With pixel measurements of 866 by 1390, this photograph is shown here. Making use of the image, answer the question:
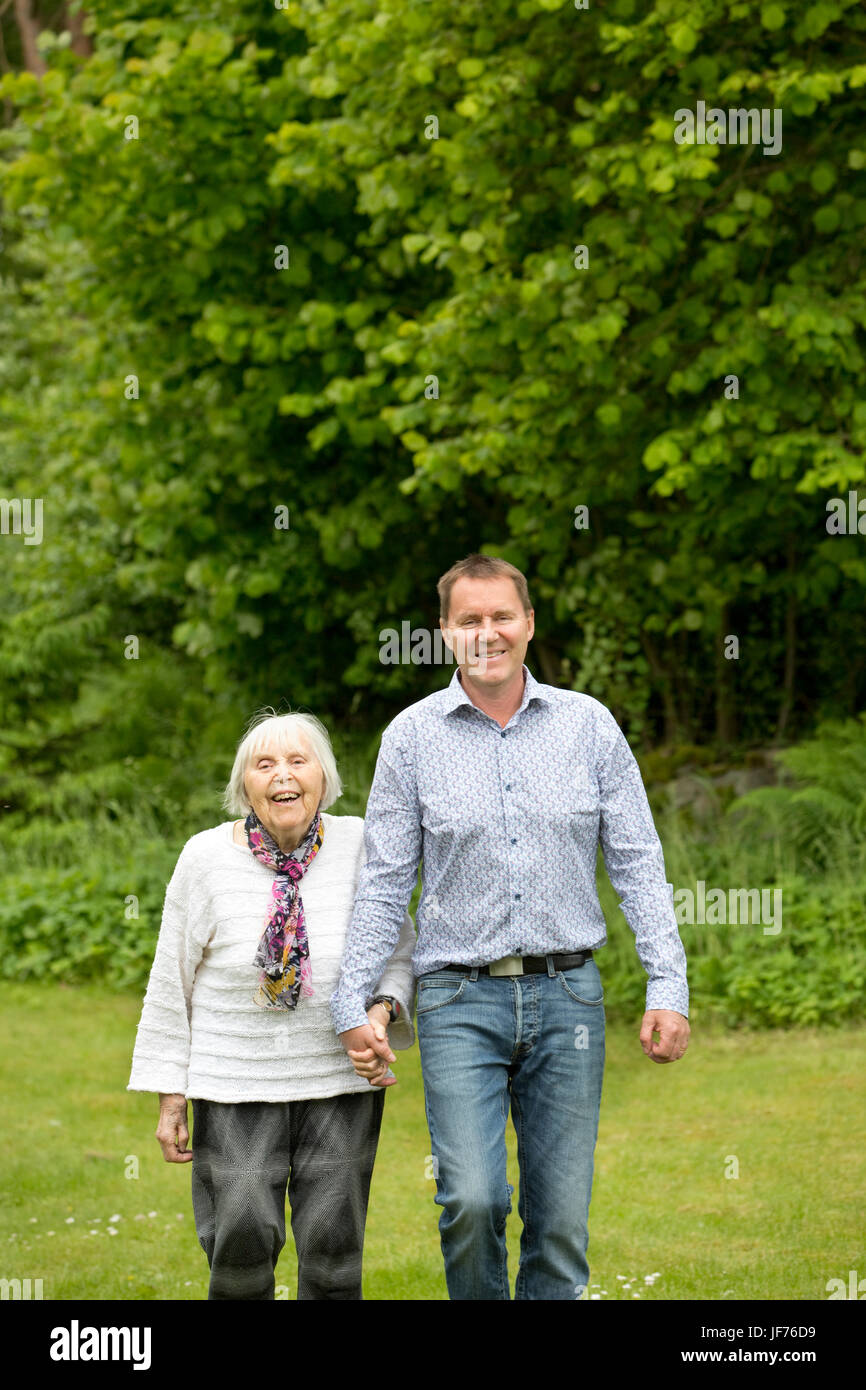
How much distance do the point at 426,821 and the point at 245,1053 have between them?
0.65m

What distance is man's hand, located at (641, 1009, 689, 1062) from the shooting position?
11.5 feet

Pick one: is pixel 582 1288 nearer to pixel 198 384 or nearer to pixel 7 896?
pixel 7 896

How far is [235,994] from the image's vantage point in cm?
360

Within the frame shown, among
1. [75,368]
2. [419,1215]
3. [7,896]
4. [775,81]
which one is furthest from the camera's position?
[75,368]

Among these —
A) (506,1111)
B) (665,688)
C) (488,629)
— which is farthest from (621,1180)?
(665,688)

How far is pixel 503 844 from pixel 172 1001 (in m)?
0.83

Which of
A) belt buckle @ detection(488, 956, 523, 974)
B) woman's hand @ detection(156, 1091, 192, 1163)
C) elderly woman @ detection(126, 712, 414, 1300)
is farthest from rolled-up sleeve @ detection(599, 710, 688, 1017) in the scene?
woman's hand @ detection(156, 1091, 192, 1163)

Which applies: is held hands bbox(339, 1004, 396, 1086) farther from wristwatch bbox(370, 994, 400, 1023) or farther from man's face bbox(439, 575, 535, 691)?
man's face bbox(439, 575, 535, 691)

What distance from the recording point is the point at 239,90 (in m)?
10.2

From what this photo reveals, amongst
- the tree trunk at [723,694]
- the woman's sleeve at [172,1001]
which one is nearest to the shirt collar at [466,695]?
the woman's sleeve at [172,1001]

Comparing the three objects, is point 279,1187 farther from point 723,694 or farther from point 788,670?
point 788,670

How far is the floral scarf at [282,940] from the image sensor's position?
3.55 metres
